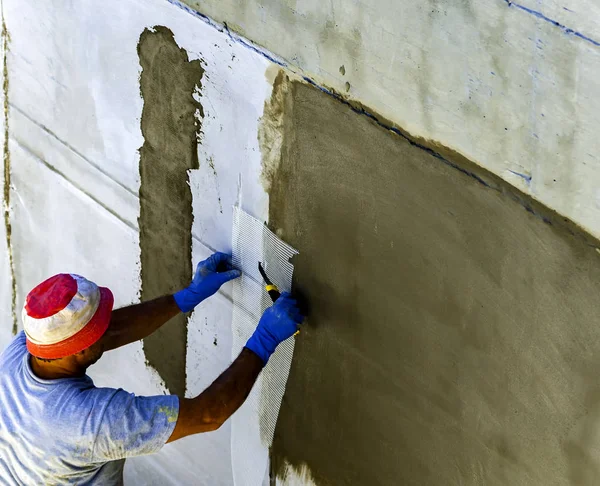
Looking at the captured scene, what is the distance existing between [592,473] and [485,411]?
1.01ft

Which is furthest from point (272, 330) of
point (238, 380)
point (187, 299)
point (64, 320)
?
point (64, 320)

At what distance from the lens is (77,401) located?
2229 millimetres

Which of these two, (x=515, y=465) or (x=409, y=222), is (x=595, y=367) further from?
(x=409, y=222)

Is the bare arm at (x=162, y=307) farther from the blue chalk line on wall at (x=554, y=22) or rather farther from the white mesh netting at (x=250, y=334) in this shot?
the blue chalk line on wall at (x=554, y=22)

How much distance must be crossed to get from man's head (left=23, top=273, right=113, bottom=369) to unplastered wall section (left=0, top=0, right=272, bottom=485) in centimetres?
66

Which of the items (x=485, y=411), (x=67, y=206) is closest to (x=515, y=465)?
(x=485, y=411)

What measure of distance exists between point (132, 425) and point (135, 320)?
51 cm

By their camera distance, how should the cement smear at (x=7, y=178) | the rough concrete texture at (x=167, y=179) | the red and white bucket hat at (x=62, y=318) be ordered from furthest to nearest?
1. the cement smear at (x=7, y=178)
2. the rough concrete texture at (x=167, y=179)
3. the red and white bucket hat at (x=62, y=318)

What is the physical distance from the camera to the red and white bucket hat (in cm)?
218

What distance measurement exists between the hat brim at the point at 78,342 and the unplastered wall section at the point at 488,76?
951 millimetres

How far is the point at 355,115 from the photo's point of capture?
7.00 feet

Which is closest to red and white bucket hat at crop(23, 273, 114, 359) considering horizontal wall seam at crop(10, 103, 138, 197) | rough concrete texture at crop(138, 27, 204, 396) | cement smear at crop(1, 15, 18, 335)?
rough concrete texture at crop(138, 27, 204, 396)

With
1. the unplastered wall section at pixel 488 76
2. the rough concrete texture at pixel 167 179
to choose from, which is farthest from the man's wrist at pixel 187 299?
the unplastered wall section at pixel 488 76

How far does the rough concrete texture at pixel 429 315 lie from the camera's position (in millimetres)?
1832
